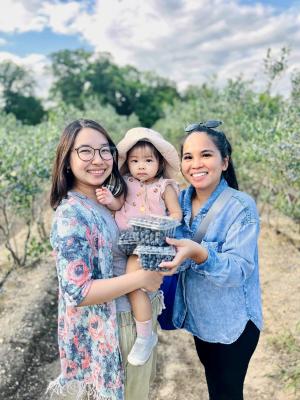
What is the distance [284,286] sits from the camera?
229 inches

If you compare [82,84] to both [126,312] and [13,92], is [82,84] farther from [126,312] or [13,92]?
[126,312]

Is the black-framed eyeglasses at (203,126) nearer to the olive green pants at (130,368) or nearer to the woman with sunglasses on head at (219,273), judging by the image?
the woman with sunglasses on head at (219,273)

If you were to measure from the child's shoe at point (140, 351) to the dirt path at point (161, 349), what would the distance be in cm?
193

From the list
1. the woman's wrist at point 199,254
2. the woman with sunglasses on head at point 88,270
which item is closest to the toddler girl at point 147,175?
the woman with sunglasses on head at point 88,270

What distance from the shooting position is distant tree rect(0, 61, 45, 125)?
38.9 metres

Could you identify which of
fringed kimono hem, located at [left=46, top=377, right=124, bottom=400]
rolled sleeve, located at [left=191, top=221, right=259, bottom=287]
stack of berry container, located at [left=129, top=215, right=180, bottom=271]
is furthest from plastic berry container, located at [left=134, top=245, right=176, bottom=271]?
fringed kimono hem, located at [left=46, top=377, right=124, bottom=400]

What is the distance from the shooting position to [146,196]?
2336 millimetres

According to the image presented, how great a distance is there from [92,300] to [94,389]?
0.58m

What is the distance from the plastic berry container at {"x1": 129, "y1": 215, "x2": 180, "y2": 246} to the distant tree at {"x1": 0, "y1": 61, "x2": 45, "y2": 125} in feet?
128

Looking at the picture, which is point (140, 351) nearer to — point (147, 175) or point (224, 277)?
point (224, 277)

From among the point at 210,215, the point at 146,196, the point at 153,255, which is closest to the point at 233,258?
the point at 210,215

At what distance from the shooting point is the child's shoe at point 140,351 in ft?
6.35

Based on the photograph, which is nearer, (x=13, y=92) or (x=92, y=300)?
(x=92, y=300)

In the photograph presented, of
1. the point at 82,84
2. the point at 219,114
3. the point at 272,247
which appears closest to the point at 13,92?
the point at 82,84
